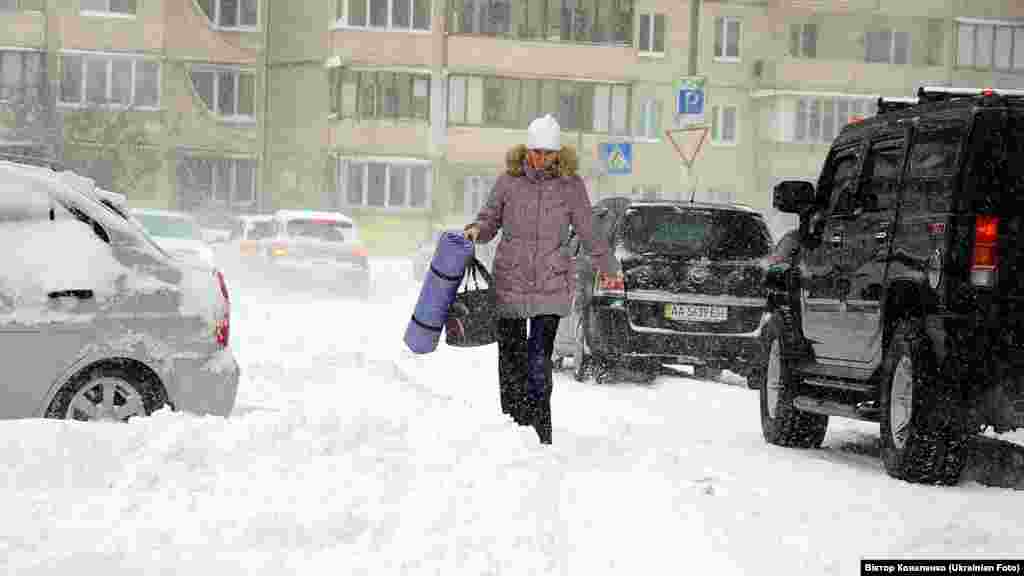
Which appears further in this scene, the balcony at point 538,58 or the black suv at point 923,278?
the balcony at point 538,58

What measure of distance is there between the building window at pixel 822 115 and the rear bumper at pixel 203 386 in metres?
58.1

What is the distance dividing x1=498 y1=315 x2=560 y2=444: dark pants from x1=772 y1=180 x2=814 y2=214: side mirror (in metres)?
1.86

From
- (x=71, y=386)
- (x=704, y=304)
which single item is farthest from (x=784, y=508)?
(x=704, y=304)

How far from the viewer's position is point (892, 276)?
970 centimetres

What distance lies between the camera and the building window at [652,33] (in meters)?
65.3

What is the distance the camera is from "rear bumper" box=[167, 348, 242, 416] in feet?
32.0

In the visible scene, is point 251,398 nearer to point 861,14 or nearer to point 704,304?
point 704,304

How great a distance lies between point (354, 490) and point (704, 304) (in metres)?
8.46

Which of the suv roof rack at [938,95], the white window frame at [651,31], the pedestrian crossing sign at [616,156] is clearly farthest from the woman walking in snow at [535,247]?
the white window frame at [651,31]

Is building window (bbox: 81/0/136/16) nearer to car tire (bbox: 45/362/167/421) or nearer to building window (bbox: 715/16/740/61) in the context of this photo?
building window (bbox: 715/16/740/61)

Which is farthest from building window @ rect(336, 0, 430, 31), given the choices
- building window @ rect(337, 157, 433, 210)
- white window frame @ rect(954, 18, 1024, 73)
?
white window frame @ rect(954, 18, 1024, 73)

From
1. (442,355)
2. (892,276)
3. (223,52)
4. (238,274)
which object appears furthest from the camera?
(223,52)

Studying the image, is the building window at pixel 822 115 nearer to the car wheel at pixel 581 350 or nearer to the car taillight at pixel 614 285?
the car wheel at pixel 581 350

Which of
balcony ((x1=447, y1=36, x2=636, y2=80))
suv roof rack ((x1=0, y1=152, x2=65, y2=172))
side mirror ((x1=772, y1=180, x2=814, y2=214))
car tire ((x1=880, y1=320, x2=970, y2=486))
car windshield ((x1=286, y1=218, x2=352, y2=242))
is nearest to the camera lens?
car tire ((x1=880, y1=320, x2=970, y2=486))
